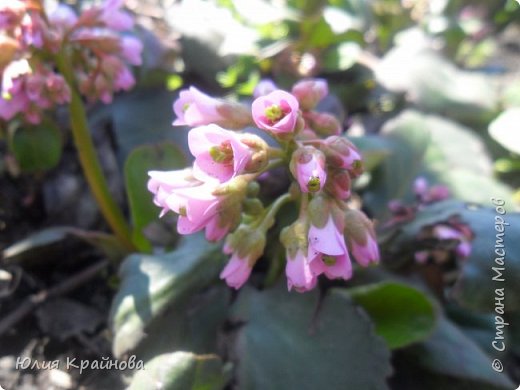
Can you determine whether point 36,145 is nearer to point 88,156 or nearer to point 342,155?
point 88,156

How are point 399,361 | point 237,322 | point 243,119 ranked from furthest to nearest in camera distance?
point 399,361 < point 237,322 < point 243,119

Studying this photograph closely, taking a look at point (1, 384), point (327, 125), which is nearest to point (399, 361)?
point (327, 125)

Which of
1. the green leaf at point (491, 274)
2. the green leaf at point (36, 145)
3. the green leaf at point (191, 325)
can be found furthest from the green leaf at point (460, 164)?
the green leaf at point (36, 145)

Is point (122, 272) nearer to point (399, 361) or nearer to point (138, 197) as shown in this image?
point (138, 197)

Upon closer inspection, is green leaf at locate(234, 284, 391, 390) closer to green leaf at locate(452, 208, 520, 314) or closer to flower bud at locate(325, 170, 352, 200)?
green leaf at locate(452, 208, 520, 314)

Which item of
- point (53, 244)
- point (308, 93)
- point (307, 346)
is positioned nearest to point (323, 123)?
point (308, 93)

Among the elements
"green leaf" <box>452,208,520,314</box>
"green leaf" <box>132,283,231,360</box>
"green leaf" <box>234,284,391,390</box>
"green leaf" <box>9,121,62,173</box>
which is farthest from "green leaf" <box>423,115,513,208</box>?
"green leaf" <box>9,121,62,173</box>

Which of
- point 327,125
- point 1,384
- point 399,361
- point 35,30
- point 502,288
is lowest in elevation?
point 399,361
